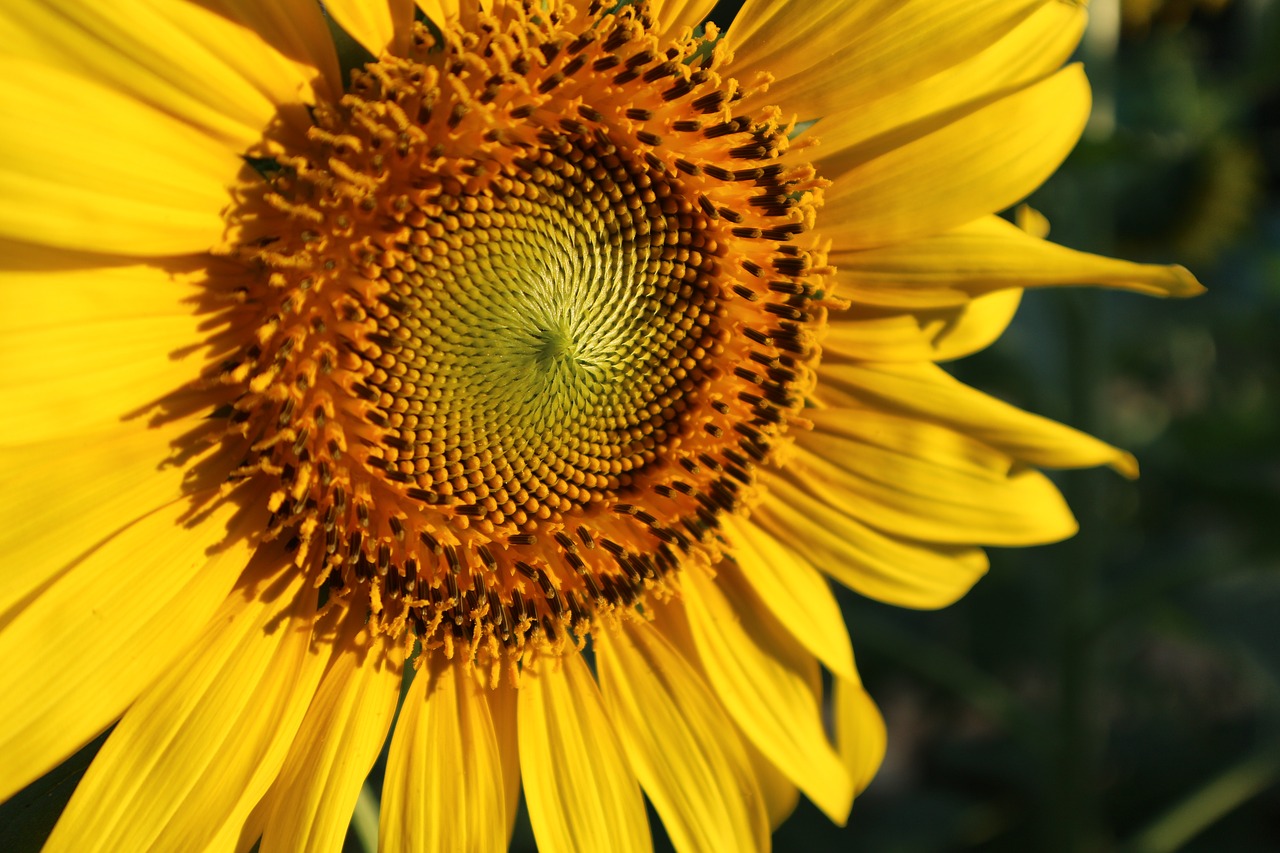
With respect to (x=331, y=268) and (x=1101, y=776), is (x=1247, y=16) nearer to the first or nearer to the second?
(x=1101, y=776)

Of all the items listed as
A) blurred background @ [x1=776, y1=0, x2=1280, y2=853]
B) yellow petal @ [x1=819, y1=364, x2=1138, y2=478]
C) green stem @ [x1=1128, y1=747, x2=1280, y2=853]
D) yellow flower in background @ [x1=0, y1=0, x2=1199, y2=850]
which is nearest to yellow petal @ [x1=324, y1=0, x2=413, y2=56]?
yellow flower in background @ [x1=0, y1=0, x2=1199, y2=850]

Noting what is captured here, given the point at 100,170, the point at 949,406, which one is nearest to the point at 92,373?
the point at 100,170

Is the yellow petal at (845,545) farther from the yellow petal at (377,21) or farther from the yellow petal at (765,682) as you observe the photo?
the yellow petal at (377,21)

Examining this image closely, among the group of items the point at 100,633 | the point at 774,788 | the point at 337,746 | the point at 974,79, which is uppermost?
the point at 974,79

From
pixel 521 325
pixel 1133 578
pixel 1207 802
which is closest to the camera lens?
pixel 521 325

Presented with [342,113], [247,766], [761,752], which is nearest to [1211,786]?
[761,752]

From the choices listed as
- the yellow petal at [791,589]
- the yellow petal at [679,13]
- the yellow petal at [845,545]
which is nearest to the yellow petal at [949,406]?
the yellow petal at [845,545]

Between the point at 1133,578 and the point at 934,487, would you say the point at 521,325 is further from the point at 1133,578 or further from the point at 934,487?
the point at 1133,578
